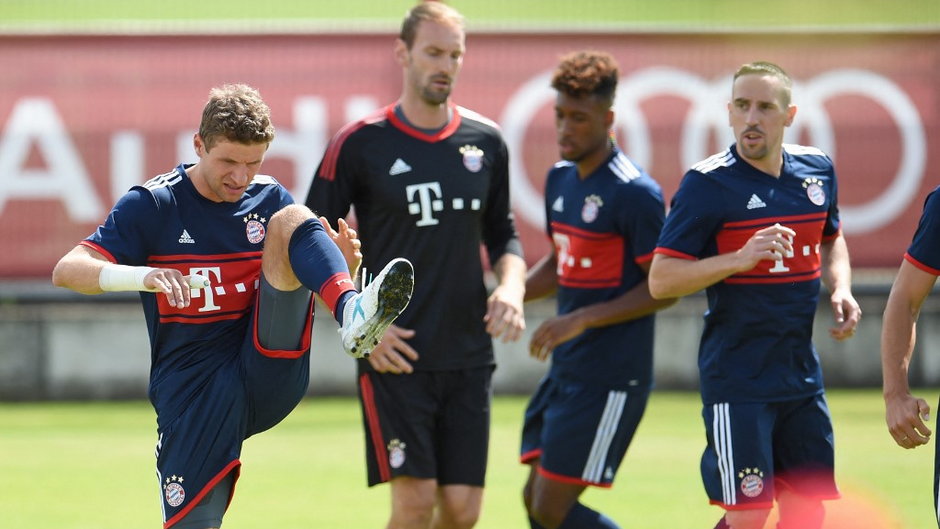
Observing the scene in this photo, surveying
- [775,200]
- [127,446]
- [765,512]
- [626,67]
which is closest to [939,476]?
[765,512]

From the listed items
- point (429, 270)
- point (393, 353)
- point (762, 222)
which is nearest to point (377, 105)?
point (429, 270)

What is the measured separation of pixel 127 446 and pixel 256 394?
20.7ft

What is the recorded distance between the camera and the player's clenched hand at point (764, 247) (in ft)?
18.3

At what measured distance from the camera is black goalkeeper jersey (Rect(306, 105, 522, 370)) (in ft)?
22.0

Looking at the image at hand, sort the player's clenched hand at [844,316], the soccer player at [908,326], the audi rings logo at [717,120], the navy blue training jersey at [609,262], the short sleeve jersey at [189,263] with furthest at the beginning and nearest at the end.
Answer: the audi rings logo at [717,120] → the navy blue training jersey at [609,262] → the player's clenched hand at [844,316] → the short sleeve jersey at [189,263] → the soccer player at [908,326]

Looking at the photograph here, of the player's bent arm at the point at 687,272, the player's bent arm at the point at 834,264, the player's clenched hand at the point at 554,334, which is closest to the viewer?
the player's bent arm at the point at 687,272

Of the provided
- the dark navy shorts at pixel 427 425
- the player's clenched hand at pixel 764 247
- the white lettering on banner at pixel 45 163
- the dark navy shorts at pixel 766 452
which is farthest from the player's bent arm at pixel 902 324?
the white lettering on banner at pixel 45 163

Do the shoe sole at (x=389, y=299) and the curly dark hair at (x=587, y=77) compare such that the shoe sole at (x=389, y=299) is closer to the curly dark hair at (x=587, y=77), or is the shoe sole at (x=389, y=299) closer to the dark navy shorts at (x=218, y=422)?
the dark navy shorts at (x=218, y=422)

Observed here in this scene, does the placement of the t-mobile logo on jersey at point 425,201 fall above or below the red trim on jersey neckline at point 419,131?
below

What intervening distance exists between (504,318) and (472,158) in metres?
0.88

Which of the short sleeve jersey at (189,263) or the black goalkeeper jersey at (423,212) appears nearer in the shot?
the short sleeve jersey at (189,263)

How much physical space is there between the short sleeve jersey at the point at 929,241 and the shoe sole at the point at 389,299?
6.00ft

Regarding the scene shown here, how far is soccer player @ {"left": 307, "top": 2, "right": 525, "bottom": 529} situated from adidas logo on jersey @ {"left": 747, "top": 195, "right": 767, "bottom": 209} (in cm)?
117

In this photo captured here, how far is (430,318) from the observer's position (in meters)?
6.71
